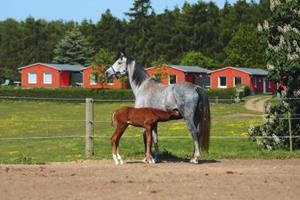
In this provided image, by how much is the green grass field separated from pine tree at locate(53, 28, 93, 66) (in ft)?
208

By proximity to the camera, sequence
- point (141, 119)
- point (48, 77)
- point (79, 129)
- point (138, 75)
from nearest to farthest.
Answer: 1. point (141, 119)
2. point (138, 75)
3. point (79, 129)
4. point (48, 77)

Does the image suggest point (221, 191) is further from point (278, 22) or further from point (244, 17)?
point (244, 17)

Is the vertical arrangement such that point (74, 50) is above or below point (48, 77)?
above

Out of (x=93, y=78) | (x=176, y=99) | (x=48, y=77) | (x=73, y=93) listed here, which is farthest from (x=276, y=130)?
(x=48, y=77)

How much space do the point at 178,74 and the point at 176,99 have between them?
203ft

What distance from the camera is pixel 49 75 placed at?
271 ft

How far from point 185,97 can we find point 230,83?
201 ft

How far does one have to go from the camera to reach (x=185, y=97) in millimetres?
14211

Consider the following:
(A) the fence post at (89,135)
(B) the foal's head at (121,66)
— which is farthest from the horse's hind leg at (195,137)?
(A) the fence post at (89,135)

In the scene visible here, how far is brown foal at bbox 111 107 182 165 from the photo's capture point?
14.1 meters

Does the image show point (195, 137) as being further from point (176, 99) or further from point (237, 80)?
point (237, 80)

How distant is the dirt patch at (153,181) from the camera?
30.6 ft

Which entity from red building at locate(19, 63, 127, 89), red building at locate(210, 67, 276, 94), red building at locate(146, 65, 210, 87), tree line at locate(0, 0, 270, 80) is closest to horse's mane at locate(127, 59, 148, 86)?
red building at locate(146, 65, 210, 87)

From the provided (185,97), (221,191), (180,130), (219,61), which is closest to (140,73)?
(185,97)
